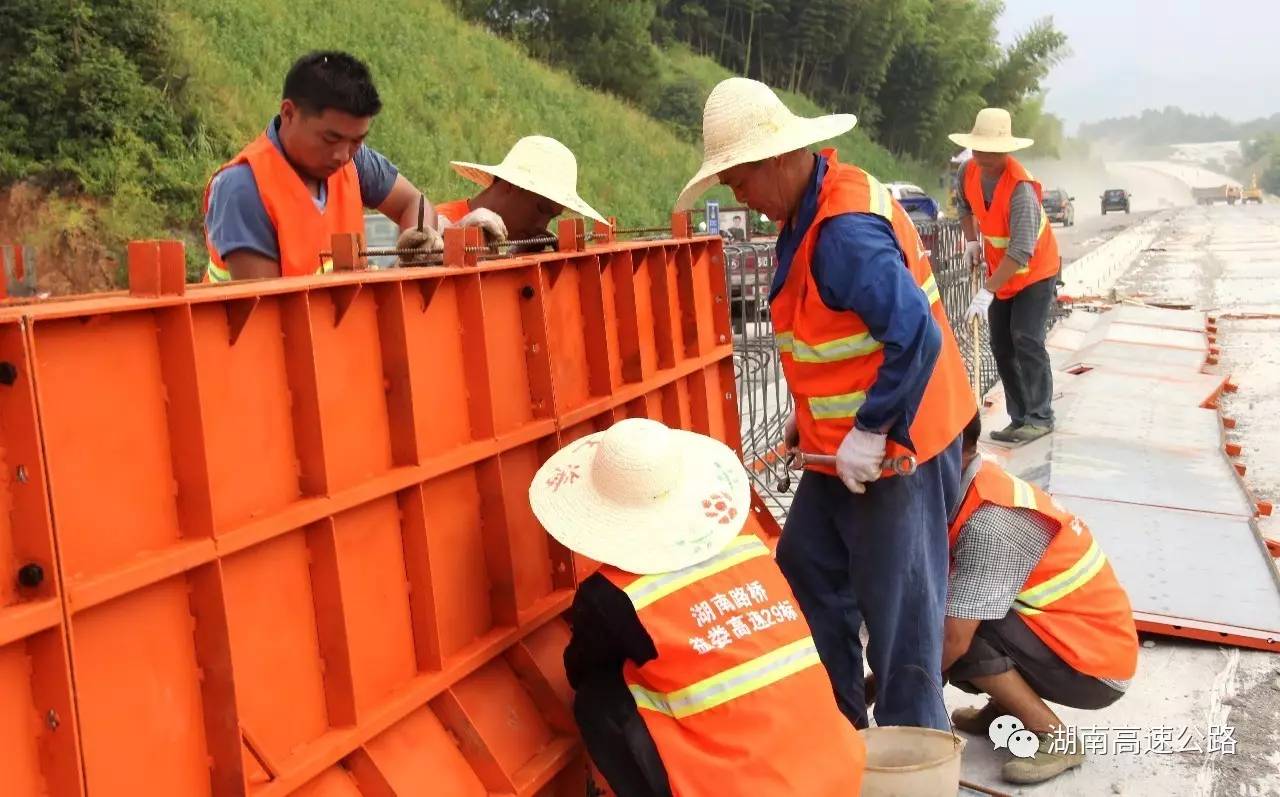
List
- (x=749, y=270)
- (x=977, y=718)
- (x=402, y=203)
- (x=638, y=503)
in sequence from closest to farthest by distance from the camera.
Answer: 1. (x=638, y=503)
2. (x=977, y=718)
3. (x=402, y=203)
4. (x=749, y=270)

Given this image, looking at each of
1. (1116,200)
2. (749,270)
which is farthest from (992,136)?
(1116,200)

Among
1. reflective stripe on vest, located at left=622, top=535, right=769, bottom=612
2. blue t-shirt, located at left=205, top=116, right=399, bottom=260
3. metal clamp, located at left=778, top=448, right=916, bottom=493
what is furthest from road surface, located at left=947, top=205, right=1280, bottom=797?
blue t-shirt, located at left=205, top=116, right=399, bottom=260

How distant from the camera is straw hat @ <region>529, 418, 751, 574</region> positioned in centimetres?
316

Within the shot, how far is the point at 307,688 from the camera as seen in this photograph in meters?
2.78

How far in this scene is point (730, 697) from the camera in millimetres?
3023

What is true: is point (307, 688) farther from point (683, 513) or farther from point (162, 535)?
point (683, 513)

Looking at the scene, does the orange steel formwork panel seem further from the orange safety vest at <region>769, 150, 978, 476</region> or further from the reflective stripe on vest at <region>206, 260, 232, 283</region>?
the reflective stripe on vest at <region>206, 260, 232, 283</region>

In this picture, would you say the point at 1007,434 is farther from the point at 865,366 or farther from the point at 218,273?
the point at 218,273

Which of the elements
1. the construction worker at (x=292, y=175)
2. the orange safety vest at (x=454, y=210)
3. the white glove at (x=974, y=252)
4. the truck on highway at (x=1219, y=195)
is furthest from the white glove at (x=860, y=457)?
the truck on highway at (x=1219, y=195)

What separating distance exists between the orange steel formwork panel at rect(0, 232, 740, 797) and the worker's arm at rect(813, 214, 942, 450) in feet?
3.02

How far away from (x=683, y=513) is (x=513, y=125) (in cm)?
2663

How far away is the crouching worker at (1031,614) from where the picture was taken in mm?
4008

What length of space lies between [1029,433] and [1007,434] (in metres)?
0.15

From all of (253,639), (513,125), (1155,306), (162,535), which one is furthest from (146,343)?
(513,125)
